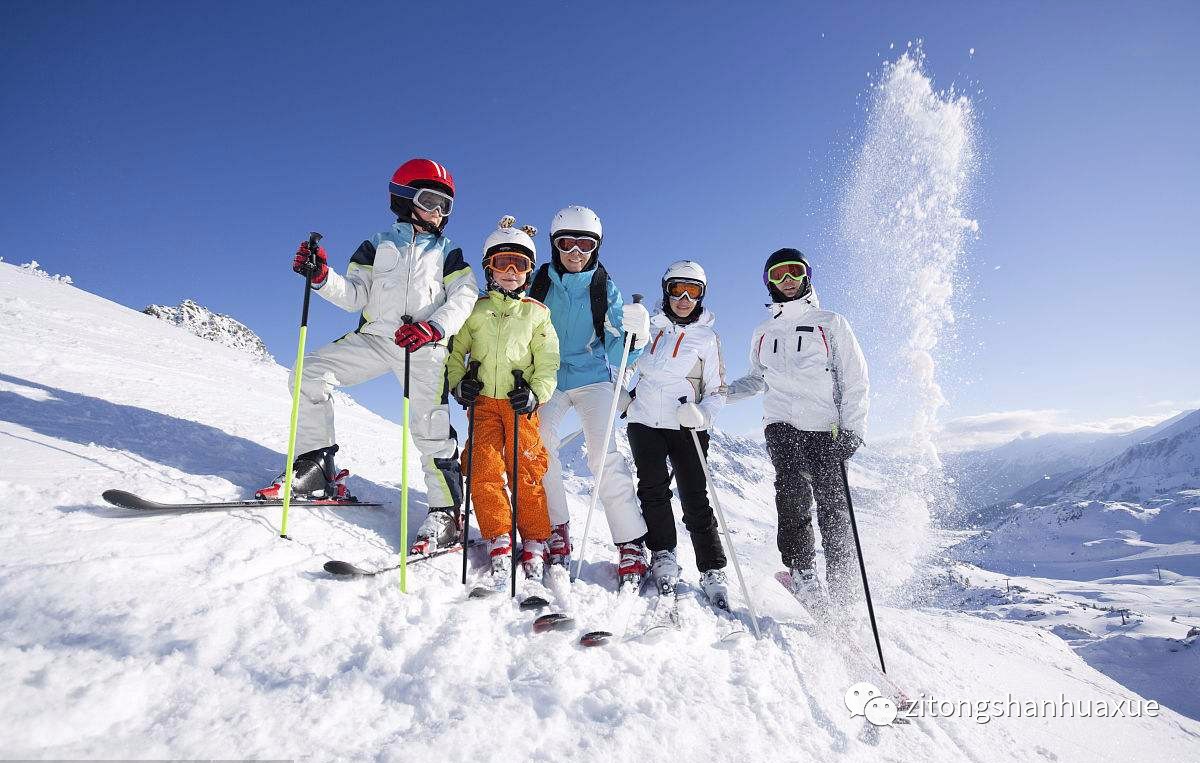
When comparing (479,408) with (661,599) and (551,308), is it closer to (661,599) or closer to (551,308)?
(551,308)

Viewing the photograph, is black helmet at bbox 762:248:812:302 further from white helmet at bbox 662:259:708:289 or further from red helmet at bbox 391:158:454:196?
red helmet at bbox 391:158:454:196

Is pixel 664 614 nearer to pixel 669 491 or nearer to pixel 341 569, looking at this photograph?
pixel 669 491

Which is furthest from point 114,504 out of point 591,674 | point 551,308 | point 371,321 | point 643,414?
point 643,414

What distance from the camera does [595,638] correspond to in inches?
128

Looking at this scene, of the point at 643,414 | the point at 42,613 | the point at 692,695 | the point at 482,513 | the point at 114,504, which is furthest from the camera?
the point at 643,414

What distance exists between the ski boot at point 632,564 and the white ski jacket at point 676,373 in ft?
3.86

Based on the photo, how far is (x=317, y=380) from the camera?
4676mm

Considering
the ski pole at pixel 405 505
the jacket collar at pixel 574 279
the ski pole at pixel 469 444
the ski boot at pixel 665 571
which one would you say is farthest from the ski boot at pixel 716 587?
the jacket collar at pixel 574 279

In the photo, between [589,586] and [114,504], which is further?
[589,586]

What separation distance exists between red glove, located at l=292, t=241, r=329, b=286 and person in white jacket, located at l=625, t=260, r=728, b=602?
3.04 metres

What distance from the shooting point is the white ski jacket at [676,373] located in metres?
5.12

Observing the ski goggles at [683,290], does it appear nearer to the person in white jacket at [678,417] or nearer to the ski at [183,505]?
the person in white jacket at [678,417]

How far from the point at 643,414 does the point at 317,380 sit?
3.06 m

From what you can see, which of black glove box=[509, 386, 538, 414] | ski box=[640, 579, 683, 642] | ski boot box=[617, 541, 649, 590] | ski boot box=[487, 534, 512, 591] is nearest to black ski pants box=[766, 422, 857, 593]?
ski box=[640, 579, 683, 642]
